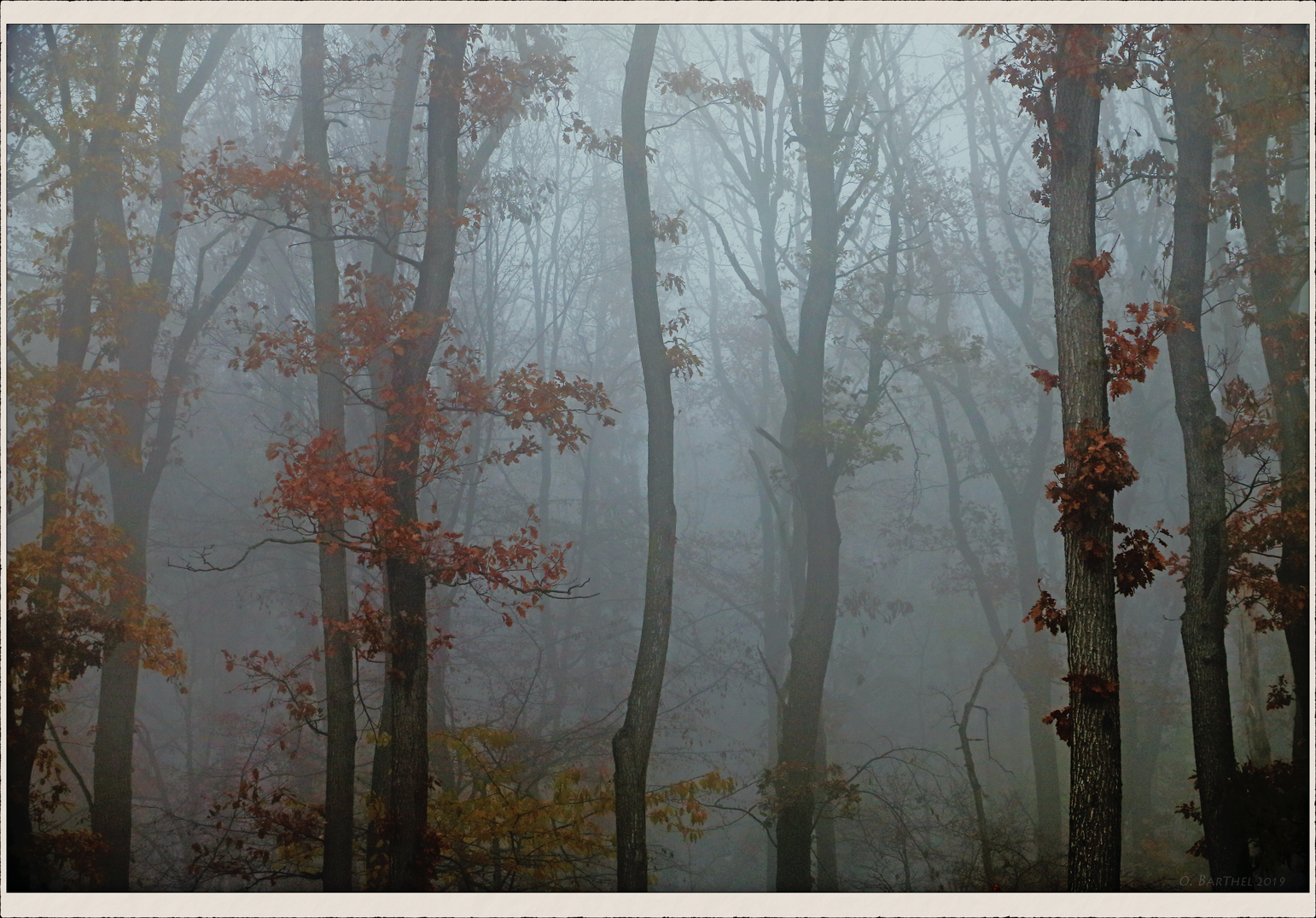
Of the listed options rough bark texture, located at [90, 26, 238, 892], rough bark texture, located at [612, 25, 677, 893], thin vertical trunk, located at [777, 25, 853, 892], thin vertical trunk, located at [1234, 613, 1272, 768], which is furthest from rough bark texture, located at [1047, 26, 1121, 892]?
rough bark texture, located at [90, 26, 238, 892]

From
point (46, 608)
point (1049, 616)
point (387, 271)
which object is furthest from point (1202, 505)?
point (46, 608)

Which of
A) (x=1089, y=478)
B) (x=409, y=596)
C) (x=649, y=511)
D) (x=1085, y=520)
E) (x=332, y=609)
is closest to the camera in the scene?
(x=1089, y=478)

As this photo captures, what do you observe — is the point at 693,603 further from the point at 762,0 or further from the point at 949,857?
the point at 762,0

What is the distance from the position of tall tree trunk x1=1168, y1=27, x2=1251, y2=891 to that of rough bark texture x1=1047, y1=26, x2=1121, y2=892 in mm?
1301

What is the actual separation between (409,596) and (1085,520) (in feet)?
12.6

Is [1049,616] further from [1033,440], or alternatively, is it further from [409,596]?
[1033,440]

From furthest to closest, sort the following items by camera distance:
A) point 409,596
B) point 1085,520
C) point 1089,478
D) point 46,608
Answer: point 46,608, point 409,596, point 1085,520, point 1089,478

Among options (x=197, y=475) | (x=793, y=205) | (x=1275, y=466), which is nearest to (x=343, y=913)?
(x=197, y=475)

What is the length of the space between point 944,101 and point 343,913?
36.7 ft

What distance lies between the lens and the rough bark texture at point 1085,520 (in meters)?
4.41

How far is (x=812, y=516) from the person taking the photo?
816 centimetres

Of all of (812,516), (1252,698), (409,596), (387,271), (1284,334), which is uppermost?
(387,271)

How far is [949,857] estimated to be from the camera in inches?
362

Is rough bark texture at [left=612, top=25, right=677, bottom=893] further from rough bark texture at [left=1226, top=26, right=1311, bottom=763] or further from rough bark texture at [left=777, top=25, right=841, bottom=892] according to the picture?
rough bark texture at [left=1226, top=26, right=1311, bottom=763]
